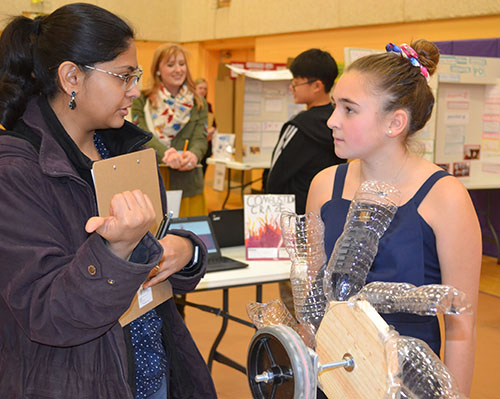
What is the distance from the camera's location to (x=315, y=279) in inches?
42.3

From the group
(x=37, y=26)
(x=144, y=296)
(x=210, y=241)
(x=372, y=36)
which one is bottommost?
(x=210, y=241)

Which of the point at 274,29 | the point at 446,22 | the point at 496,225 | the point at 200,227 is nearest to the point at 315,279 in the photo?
the point at 200,227

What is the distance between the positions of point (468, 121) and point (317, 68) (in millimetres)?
2643

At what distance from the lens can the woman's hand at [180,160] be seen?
3572 mm

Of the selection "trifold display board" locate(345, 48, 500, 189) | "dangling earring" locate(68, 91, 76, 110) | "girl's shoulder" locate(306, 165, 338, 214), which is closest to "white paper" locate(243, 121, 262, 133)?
"trifold display board" locate(345, 48, 500, 189)

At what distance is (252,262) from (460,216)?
1.48 m

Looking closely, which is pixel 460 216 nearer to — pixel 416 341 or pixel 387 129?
pixel 387 129

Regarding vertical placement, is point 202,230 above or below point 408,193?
below

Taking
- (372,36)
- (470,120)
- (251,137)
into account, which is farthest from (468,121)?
(372,36)

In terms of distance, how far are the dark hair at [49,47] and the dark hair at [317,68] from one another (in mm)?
2132

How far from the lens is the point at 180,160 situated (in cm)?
359

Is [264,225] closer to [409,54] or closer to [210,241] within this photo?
[210,241]

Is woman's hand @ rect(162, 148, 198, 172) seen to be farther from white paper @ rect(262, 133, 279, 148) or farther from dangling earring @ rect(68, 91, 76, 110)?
white paper @ rect(262, 133, 279, 148)

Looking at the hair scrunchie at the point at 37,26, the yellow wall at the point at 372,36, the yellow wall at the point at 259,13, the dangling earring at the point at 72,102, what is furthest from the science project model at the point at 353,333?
the yellow wall at the point at 372,36
